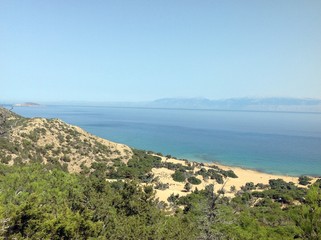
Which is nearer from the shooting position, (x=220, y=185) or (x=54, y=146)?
(x=54, y=146)

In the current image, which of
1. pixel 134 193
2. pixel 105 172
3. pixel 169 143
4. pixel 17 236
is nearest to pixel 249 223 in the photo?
pixel 134 193

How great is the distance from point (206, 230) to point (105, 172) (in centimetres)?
2946

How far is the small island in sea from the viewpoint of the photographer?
1305 cm

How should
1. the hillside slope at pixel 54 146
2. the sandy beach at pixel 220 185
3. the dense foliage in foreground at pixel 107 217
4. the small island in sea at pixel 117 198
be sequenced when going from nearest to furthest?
the dense foliage in foreground at pixel 107 217 < the small island in sea at pixel 117 198 < the sandy beach at pixel 220 185 < the hillside slope at pixel 54 146

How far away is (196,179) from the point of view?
4891 centimetres

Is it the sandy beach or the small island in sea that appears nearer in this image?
the small island in sea

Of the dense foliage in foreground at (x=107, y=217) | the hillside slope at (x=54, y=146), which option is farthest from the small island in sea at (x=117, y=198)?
the hillside slope at (x=54, y=146)

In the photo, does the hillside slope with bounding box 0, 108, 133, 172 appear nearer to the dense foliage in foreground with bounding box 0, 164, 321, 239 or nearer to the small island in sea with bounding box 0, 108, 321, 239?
the small island in sea with bounding box 0, 108, 321, 239

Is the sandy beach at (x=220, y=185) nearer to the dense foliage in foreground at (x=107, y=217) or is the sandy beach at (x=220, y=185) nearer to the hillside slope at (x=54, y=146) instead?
the hillside slope at (x=54, y=146)

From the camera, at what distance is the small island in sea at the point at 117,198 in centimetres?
1305

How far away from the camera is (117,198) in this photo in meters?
20.2

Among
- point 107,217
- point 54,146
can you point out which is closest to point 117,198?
point 107,217

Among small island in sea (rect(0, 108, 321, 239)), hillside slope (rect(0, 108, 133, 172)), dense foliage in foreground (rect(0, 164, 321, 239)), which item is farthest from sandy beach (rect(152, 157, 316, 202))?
dense foliage in foreground (rect(0, 164, 321, 239))

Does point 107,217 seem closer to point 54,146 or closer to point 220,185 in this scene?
point 54,146
